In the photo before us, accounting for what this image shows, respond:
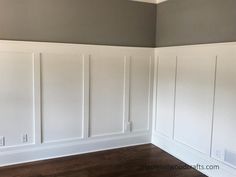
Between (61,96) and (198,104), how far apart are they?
5.79 ft

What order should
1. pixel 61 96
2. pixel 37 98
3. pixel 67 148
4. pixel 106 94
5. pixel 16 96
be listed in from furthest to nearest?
pixel 106 94
pixel 67 148
pixel 61 96
pixel 37 98
pixel 16 96

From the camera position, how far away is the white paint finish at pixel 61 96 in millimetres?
3082

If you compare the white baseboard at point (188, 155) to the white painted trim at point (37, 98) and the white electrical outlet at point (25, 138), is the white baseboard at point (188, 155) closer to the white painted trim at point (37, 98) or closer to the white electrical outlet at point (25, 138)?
the white painted trim at point (37, 98)

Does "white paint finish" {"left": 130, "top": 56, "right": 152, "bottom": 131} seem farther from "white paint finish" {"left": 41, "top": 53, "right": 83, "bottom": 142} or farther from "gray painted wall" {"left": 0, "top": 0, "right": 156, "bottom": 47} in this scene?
"white paint finish" {"left": 41, "top": 53, "right": 83, "bottom": 142}

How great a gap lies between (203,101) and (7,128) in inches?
94.6

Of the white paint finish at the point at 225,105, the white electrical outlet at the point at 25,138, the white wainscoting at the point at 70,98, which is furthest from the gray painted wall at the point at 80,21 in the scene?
the white paint finish at the point at 225,105

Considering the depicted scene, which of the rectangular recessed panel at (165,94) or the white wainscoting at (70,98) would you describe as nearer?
the white wainscoting at (70,98)

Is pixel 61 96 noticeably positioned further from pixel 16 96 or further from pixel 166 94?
pixel 166 94

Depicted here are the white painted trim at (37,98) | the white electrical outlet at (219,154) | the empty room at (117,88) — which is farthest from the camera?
the white painted trim at (37,98)

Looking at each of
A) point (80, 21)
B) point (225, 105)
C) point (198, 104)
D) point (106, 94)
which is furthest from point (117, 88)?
point (225, 105)

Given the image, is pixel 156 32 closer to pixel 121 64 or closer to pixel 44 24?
pixel 121 64

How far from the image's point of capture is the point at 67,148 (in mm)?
3293

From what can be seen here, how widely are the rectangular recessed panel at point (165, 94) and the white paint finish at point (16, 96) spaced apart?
6.05ft

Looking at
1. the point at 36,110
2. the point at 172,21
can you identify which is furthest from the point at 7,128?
the point at 172,21
